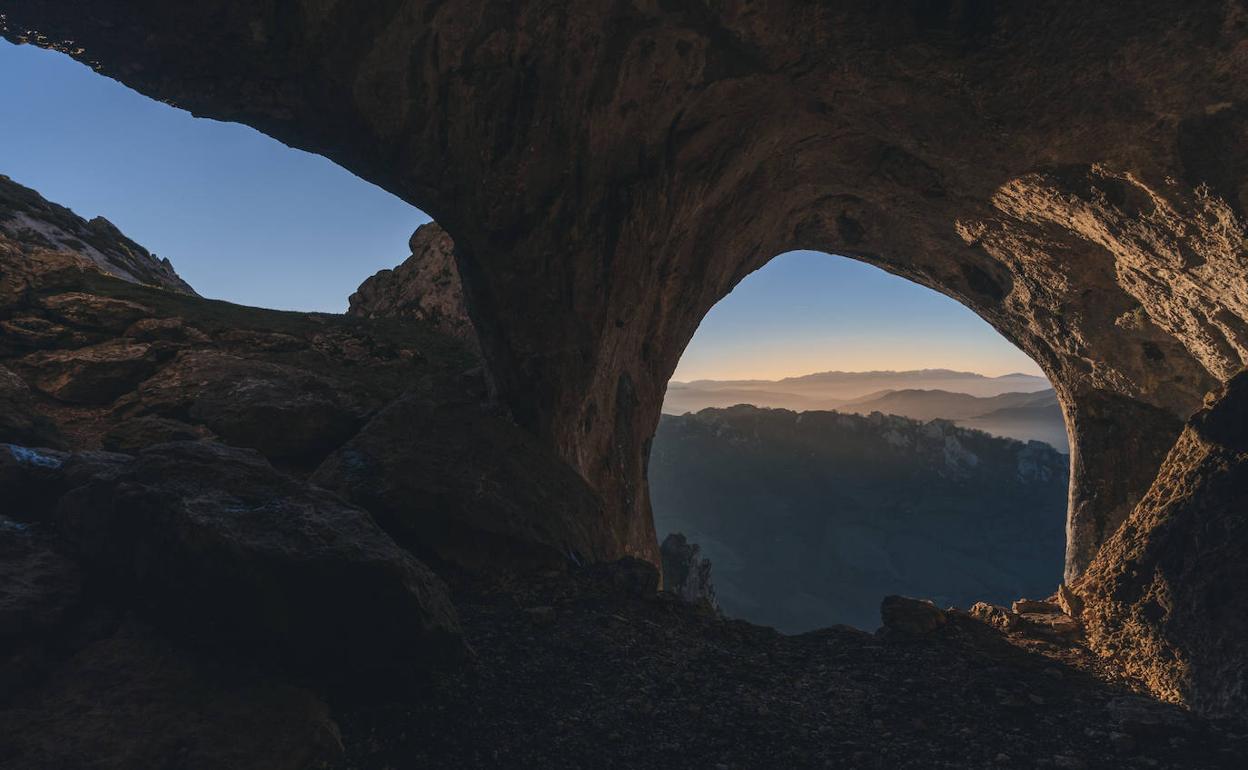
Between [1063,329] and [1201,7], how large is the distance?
11.4m

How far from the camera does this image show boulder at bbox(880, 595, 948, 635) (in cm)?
1035

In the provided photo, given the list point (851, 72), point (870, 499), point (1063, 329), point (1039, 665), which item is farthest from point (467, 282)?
point (870, 499)

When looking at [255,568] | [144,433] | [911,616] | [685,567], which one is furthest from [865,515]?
[255,568]

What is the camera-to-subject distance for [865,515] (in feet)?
415

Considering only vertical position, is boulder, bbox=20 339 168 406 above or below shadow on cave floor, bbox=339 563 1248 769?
above

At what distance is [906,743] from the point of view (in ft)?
22.1

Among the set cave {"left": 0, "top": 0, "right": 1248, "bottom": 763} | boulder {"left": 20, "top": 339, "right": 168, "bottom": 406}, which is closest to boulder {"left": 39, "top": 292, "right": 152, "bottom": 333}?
boulder {"left": 20, "top": 339, "right": 168, "bottom": 406}

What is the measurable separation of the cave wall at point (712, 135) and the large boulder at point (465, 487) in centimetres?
150

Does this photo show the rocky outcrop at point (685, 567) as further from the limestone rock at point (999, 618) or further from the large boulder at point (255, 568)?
the large boulder at point (255, 568)

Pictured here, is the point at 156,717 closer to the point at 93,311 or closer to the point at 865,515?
the point at 93,311

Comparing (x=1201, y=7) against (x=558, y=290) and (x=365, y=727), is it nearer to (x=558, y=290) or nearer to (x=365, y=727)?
(x=558, y=290)

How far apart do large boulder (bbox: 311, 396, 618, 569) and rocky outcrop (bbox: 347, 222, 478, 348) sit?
12.8m

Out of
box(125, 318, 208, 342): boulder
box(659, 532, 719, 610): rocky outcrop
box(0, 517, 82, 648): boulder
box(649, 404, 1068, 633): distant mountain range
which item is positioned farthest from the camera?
box(649, 404, 1068, 633): distant mountain range

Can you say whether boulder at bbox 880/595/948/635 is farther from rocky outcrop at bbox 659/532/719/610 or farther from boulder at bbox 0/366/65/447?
rocky outcrop at bbox 659/532/719/610
